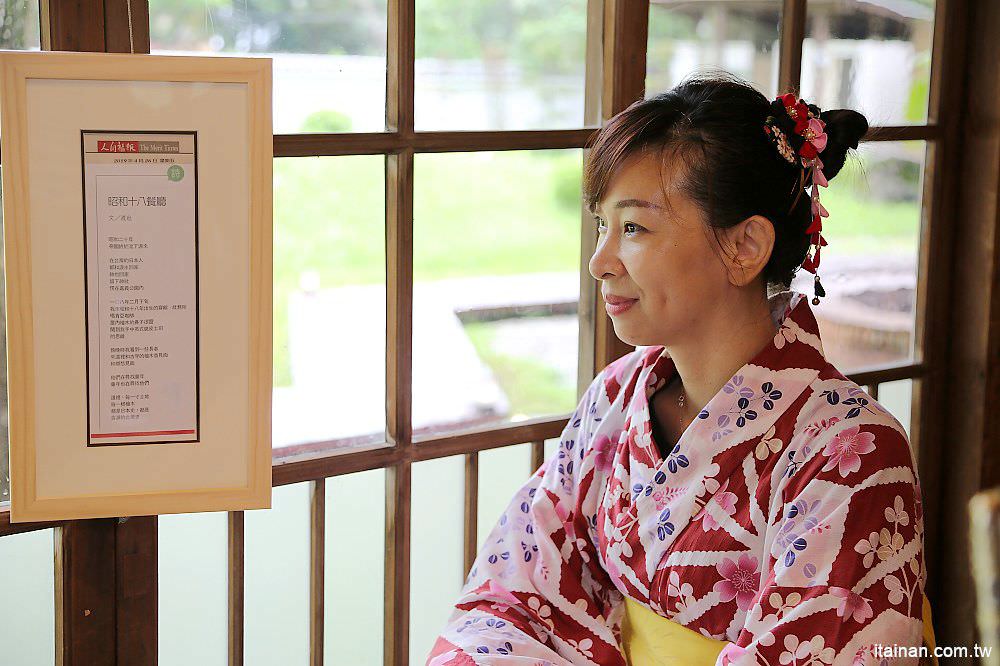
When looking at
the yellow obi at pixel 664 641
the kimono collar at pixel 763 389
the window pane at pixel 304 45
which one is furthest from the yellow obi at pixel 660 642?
the window pane at pixel 304 45

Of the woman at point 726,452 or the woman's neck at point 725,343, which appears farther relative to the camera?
the woman's neck at point 725,343

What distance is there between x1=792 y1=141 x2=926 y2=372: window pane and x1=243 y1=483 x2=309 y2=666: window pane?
110 centimetres

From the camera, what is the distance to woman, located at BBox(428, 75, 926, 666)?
4.11 feet

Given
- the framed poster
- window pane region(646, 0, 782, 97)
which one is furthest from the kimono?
window pane region(646, 0, 782, 97)

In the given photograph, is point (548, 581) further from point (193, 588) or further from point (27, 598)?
point (27, 598)

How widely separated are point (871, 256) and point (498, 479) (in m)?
0.95

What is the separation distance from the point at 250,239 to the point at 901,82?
1418 mm

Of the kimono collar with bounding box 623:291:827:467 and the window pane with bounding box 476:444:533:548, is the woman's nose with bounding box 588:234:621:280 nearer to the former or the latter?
the kimono collar with bounding box 623:291:827:467

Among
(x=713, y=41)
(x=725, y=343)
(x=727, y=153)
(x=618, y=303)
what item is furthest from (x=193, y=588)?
(x=713, y=41)

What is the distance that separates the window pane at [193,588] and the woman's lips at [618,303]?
646 mm

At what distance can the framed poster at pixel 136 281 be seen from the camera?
1.27m

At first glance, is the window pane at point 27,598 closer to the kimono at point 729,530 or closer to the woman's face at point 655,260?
the kimono at point 729,530

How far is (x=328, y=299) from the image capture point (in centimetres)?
160

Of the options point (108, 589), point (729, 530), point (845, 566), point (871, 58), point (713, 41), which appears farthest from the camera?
point (871, 58)
